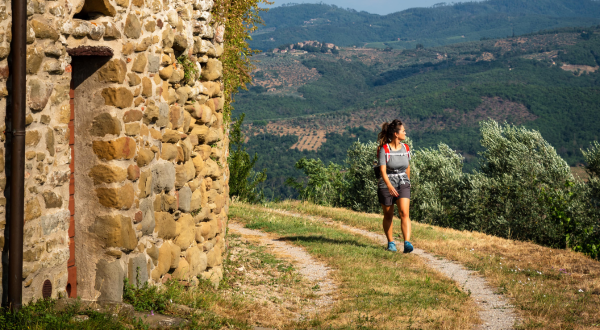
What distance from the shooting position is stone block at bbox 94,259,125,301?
15.1 ft

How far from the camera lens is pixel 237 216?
42.5 feet

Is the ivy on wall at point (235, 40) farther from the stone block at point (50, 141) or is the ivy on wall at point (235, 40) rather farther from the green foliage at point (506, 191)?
the green foliage at point (506, 191)

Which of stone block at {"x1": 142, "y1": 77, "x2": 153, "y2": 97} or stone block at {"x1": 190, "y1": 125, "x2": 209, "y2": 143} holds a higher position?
stone block at {"x1": 142, "y1": 77, "x2": 153, "y2": 97}

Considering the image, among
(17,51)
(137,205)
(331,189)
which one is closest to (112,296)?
(137,205)

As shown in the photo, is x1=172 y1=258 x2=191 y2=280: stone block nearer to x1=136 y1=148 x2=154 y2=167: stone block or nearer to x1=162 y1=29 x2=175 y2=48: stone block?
x1=136 y1=148 x2=154 y2=167: stone block

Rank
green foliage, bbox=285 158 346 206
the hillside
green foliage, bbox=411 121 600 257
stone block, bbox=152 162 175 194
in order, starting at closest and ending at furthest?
1. stone block, bbox=152 162 175 194
2. green foliage, bbox=411 121 600 257
3. green foliage, bbox=285 158 346 206
4. the hillside

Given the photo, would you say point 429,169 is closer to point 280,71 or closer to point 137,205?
point 137,205

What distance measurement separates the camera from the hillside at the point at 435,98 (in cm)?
9912

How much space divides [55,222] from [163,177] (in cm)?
131

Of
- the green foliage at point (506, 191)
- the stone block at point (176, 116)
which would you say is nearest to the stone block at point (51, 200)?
the stone block at point (176, 116)

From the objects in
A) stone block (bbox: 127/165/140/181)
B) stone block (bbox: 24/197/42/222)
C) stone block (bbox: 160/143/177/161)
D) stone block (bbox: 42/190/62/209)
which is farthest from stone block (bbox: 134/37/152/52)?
stone block (bbox: 24/197/42/222)

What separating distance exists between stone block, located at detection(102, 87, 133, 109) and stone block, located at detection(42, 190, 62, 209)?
915mm

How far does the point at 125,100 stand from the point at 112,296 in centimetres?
172

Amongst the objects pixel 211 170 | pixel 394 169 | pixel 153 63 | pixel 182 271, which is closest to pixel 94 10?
pixel 153 63
